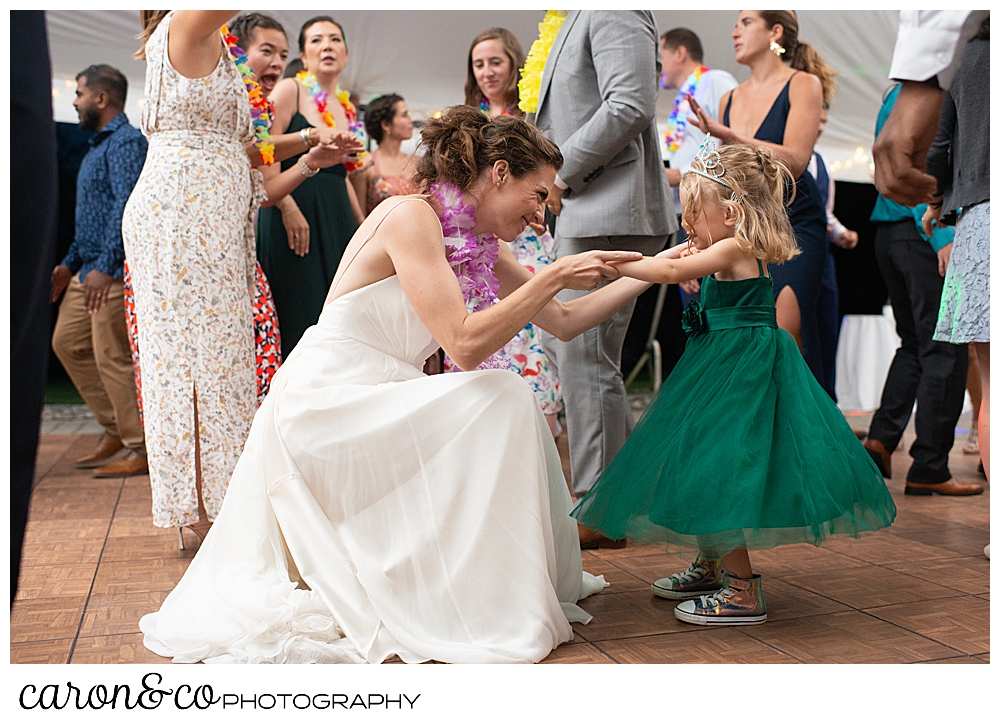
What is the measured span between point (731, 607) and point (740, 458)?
33 centimetres

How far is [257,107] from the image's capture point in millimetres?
2705

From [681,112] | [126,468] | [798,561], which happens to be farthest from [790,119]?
[126,468]

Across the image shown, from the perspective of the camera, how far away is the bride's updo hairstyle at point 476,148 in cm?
182

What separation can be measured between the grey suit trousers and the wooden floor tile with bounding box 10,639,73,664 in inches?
51.4

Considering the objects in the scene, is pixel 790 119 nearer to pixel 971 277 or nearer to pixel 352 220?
pixel 971 277

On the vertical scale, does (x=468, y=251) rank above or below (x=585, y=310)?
above

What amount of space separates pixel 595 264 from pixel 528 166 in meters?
0.27

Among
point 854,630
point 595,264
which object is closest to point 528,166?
point 595,264

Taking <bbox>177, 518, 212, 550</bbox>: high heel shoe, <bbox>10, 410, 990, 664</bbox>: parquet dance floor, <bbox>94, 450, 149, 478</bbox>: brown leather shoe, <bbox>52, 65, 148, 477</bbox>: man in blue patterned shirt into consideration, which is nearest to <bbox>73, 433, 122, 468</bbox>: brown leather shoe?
<bbox>52, 65, 148, 477</bbox>: man in blue patterned shirt

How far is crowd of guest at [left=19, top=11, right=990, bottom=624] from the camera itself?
7.39 feet

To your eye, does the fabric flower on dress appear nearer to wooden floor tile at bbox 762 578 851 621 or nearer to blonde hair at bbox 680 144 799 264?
blonde hair at bbox 680 144 799 264
